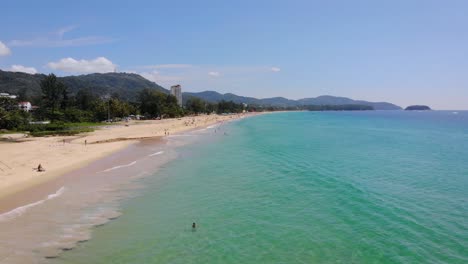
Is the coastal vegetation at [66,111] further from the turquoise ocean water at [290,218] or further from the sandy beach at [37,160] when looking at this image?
the turquoise ocean water at [290,218]

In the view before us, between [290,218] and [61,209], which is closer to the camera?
[290,218]

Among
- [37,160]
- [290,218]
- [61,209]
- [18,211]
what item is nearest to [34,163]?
[37,160]

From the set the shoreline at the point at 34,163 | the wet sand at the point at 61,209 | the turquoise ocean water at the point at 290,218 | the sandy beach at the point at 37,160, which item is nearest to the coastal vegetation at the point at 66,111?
the sandy beach at the point at 37,160

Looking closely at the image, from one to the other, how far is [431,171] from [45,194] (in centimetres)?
2734

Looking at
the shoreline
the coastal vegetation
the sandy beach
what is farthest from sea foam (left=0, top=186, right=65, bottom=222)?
the coastal vegetation

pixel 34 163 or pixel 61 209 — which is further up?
pixel 34 163

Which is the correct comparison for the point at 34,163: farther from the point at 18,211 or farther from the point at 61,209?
the point at 61,209

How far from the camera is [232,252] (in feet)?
42.1

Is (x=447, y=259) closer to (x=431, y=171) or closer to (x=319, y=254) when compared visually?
(x=319, y=254)

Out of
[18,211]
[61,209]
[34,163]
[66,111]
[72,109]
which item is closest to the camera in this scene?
[18,211]

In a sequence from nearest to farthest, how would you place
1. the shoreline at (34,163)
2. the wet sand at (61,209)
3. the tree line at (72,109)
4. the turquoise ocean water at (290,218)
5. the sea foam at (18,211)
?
1. the turquoise ocean water at (290,218)
2. the wet sand at (61,209)
3. the sea foam at (18,211)
4. the shoreline at (34,163)
5. the tree line at (72,109)

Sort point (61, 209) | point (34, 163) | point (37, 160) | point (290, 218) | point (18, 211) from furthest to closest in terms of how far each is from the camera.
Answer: point (37, 160) → point (34, 163) → point (61, 209) → point (18, 211) → point (290, 218)

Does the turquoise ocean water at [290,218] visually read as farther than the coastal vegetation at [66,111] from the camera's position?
No

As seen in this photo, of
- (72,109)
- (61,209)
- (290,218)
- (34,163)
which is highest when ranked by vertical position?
(72,109)
